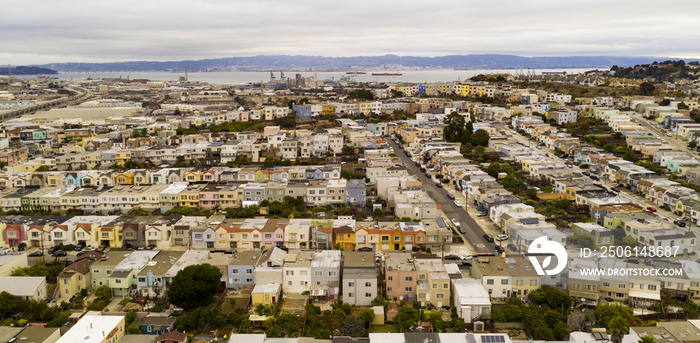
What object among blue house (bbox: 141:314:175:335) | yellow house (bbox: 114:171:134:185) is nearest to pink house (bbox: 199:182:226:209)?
yellow house (bbox: 114:171:134:185)

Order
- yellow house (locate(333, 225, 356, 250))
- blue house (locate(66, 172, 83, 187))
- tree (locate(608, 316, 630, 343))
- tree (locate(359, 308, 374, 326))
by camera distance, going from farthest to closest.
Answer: blue house (locate(66, 172, 83, 187)) → yellow house (locate(333, 225, 356, 250)) → tree (locate(359, 308, 374, 326)) → tree (locate(608, 316, 630, 343))

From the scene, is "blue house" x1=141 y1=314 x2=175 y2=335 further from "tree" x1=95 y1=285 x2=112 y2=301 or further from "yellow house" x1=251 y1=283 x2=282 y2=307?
"tree" x1=95 y1=285 x2=112 y2=301

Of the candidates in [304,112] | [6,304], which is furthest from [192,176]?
[304,112]

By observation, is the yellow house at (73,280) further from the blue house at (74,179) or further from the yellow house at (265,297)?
the blue house at (74,179)

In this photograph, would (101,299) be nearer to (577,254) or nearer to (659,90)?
(577,254)

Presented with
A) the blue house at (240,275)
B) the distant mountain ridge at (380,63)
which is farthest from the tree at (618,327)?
the distant mountain ridge at (380,63)

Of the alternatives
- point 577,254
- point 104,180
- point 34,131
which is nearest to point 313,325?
point 577,254

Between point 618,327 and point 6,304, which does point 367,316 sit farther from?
point 6,304
